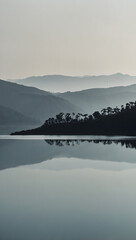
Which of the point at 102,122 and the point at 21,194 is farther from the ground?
the point at 102,122

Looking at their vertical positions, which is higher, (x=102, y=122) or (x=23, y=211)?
(x=102, y=122)

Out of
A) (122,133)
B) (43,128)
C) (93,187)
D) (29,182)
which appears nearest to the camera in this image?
(93,187)

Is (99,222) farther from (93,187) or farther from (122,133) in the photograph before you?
(122,133)

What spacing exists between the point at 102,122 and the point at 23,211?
114745 millimetres

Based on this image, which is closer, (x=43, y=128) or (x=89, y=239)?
(x=89, y=239)

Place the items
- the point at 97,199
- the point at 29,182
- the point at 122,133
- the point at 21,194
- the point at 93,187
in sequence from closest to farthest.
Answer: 1. the point at 97,199
2. the point at 21,194
3. the point at 93,187
4. the point at 29,182
5. the point at 122,133

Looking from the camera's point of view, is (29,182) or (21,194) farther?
(29,182)

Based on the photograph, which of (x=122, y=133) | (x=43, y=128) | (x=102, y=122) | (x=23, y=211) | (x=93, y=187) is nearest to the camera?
(x=23, y=211)

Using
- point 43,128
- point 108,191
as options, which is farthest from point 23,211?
point 43,128

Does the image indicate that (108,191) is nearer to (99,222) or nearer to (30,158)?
(99,222)

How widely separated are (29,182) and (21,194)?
188 inches

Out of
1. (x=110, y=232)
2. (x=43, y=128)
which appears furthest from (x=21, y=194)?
(x=43, y=128)

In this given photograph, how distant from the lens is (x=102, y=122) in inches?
5271

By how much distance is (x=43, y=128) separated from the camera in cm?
14588
